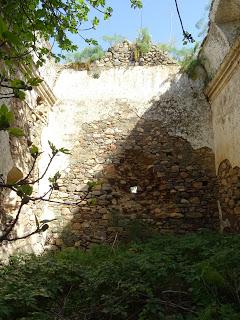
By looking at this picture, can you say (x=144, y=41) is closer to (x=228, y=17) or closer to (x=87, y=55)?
(x=87, y=55)

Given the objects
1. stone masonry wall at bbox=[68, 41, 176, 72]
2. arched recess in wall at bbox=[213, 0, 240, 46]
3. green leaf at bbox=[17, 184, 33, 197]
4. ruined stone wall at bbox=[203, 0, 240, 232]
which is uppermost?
stone masonry wall at bbox=[68, 41, 176, 72]

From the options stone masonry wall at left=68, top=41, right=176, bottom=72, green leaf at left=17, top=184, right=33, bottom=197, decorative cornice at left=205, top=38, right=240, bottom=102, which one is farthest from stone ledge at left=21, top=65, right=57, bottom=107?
green leaf at left=17, top=184, right=33, bottom=197

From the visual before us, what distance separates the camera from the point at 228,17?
6.66 m

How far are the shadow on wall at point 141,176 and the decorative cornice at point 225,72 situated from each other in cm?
44

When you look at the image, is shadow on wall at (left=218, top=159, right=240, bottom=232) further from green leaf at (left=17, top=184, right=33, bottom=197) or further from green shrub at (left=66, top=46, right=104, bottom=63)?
green leaf at (left=17, top=184, right=33, bottom=197)

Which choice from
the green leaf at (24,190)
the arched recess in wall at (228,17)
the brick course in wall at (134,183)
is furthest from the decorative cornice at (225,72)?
the green leaf at (24,190)

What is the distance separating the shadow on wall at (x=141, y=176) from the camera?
22.0 feet

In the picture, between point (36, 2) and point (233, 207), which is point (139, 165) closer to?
point (233, 207)

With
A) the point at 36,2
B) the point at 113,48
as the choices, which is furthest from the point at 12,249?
the point at 113,48

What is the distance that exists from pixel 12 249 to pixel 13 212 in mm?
577

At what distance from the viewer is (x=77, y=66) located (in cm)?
807

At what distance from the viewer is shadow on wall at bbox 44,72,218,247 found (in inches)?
264

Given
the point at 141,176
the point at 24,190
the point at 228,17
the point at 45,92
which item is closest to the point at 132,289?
the point at 24,190

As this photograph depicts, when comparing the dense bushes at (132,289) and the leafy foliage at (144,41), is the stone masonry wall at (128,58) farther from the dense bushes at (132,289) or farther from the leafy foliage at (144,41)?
the dense bushes at (132,289)
